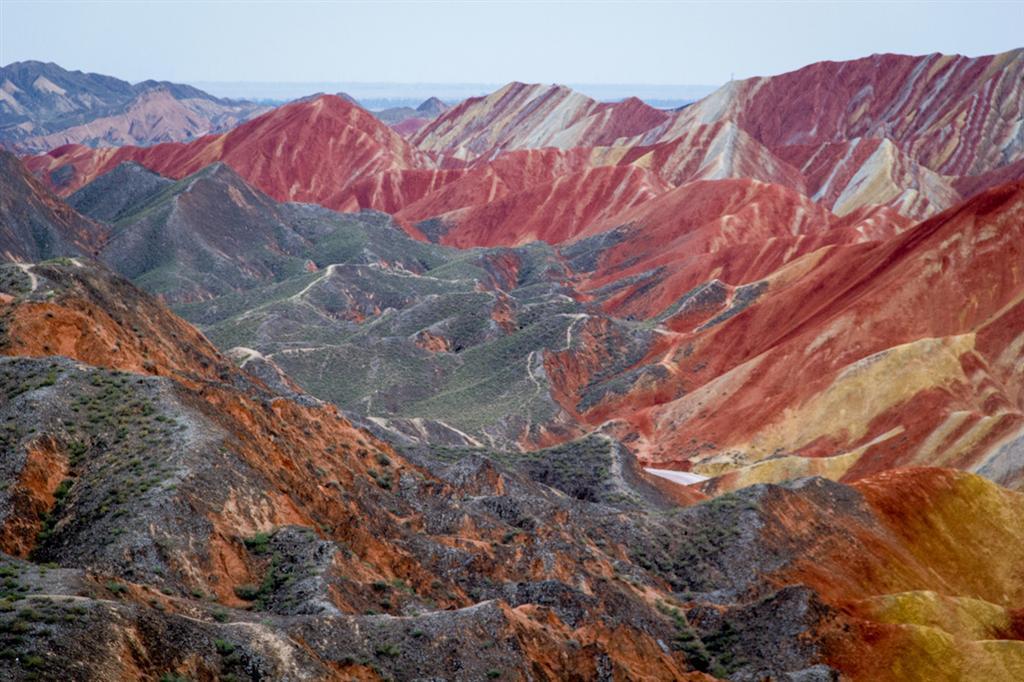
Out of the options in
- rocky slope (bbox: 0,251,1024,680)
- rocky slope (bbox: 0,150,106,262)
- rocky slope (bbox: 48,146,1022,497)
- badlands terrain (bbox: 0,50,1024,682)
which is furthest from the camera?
rocky slope (bbox: 0,150,106,262)

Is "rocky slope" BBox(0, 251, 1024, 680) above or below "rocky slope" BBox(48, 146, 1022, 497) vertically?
above

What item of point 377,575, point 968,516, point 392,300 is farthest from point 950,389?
point 392,300

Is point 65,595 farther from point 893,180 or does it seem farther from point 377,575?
point 893,180

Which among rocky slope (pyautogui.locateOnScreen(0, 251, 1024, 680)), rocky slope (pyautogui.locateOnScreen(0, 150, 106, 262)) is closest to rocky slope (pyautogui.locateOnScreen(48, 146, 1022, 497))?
rocky slope (pyautogui.locateOnScreen(0, 150, 106, 262))

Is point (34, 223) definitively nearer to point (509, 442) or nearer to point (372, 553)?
point (509, 442)

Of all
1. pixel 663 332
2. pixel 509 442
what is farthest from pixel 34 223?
pixel 663 332

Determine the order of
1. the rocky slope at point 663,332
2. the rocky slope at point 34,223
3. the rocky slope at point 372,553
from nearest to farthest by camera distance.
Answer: the rocky slope at point 372,553, the rocky slope at point 663,332, the rocky slope at point 34,223

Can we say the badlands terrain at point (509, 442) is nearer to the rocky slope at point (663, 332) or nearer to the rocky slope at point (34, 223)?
the rocky slope at point (663, 332)

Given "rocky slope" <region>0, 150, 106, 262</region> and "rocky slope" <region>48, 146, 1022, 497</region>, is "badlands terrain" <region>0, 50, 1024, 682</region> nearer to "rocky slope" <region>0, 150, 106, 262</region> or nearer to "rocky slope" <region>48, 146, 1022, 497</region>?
"rocky slope" <region>48, 146, 1022, 497</region>

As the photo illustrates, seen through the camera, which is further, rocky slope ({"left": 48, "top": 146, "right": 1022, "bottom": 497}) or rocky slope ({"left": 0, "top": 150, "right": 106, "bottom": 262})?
rocky slope ({"left": 0, "top": 150, "right": 106, "bottom": 262})

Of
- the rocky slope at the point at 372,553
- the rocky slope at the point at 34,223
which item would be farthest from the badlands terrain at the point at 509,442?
the rocky slope at the point at 34,223

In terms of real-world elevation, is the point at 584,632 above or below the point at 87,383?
below
